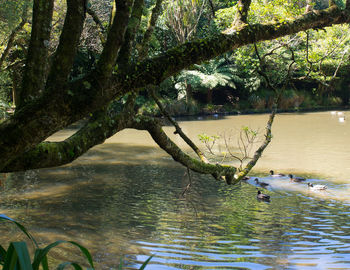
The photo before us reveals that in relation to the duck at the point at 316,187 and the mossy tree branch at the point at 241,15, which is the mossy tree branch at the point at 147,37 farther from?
the duck at the point at 316,187

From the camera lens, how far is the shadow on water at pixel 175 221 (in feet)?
18.5

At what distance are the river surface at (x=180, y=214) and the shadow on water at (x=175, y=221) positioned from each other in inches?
0.8

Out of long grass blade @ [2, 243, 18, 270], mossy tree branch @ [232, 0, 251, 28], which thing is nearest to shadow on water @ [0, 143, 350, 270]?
mossy tree branch @ [232, 0, 251, 28]

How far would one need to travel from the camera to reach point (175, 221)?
7258mm

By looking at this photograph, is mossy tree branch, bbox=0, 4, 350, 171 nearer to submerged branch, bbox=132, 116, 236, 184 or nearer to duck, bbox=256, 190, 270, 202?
submerged branch, bbox=132, 116, 236, 184

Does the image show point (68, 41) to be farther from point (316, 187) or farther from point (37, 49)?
point (316, 187)

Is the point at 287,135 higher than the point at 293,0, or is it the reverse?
the point at 293,0

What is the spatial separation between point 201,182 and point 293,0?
19.7 feet

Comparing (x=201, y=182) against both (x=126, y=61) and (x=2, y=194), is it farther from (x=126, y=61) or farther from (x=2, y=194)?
(x=126, y=61)

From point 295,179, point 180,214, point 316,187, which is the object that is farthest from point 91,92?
point 295,179

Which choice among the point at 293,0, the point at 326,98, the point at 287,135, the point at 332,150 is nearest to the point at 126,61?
the point at 293,0

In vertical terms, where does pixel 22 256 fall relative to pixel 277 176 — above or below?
above

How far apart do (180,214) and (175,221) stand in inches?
17.8

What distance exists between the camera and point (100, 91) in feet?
7.76
